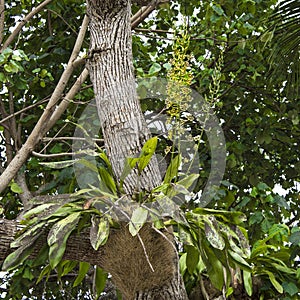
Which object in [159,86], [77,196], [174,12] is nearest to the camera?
[77,196]

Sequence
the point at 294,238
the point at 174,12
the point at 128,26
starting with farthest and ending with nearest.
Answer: the point at 174,12, the point at 294,238, the point at 128,26

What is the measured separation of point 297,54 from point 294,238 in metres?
0.69

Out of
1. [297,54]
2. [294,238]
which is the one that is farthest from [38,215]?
[297,54]

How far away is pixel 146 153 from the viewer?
60.3 inches

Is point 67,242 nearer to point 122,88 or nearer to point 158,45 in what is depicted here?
point 122,88

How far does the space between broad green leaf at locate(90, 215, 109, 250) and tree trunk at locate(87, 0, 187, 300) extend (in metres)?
0.07

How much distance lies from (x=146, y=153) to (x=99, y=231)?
25 cm

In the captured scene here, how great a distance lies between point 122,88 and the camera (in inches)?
66.4

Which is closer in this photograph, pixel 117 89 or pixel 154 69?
pixel 117 89

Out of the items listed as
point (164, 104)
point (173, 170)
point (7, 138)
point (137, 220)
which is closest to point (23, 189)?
point (7, 138)

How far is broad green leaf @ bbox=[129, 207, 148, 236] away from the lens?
1.41 meters

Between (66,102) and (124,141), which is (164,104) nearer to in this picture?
(66,102)

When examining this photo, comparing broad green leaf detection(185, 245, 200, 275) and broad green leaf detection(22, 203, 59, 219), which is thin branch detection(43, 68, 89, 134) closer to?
broad green leaf detection(22, 203, 59, 219)

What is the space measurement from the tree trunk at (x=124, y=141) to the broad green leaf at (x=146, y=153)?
5 centimetres
